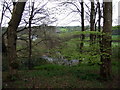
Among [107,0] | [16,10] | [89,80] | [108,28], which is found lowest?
[89,80]

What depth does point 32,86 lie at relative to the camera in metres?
7.53

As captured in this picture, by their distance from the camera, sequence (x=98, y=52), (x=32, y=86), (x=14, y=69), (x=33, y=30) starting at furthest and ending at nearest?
(x=33, y=30) < (x=14, y=69) < (x=98, y=52) < (x=32, y=86)

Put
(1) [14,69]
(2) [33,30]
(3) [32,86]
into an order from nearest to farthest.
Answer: (3) [32,86] < (1) [14,69] < (2) [33,30]

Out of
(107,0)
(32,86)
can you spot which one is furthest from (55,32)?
(32,86)

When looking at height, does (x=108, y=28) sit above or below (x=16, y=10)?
below

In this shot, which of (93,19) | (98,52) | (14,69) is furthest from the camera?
(93,19)

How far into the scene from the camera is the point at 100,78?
9250mm

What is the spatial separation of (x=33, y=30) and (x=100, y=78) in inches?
489

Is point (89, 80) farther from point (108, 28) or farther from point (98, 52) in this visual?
point (108, 28)

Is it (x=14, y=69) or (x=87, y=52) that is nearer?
(x=87, y=52)

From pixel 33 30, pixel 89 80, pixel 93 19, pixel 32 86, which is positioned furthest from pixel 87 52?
pixel 33 30

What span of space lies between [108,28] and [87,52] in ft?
6.53

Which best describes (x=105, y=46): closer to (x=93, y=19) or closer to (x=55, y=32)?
(x=93, y=19)

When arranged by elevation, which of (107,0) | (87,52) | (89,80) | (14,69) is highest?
(107,0)
